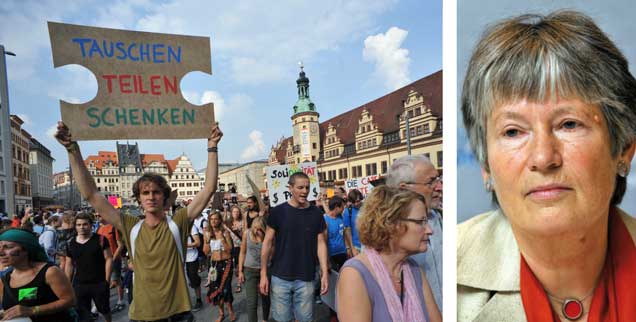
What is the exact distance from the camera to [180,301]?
109 inches

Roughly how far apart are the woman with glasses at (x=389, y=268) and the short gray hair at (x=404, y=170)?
23 cm

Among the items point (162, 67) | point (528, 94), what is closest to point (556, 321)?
point (528, 94)

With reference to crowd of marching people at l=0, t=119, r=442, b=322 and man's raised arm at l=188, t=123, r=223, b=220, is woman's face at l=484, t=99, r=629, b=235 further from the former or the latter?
man's raised arm at l=188, t=123, r=223, b=220

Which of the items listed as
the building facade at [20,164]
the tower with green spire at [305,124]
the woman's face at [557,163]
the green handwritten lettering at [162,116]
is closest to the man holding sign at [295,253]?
the green handwritten lettering at [162,116]

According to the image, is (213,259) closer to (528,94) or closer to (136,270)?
(136,270)

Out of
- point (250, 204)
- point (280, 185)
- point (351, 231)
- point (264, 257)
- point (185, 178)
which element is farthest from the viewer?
point (185, 178)

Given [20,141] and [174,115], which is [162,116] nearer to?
[174,115]

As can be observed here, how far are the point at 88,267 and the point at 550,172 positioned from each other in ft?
15.7

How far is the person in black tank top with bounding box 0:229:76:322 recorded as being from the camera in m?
2.89

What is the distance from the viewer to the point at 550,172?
3.57ft

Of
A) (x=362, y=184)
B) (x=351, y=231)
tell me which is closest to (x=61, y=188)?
(x=362, y=184)

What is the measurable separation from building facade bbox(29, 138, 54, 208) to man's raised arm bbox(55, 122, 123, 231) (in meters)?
67.6

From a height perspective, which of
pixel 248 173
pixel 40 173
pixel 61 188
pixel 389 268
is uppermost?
pixel 389 268

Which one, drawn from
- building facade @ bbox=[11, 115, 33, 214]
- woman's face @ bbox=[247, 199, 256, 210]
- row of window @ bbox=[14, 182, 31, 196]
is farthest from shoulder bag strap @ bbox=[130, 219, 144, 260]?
row of window @ bbox=[14, 182, 31, 196]
